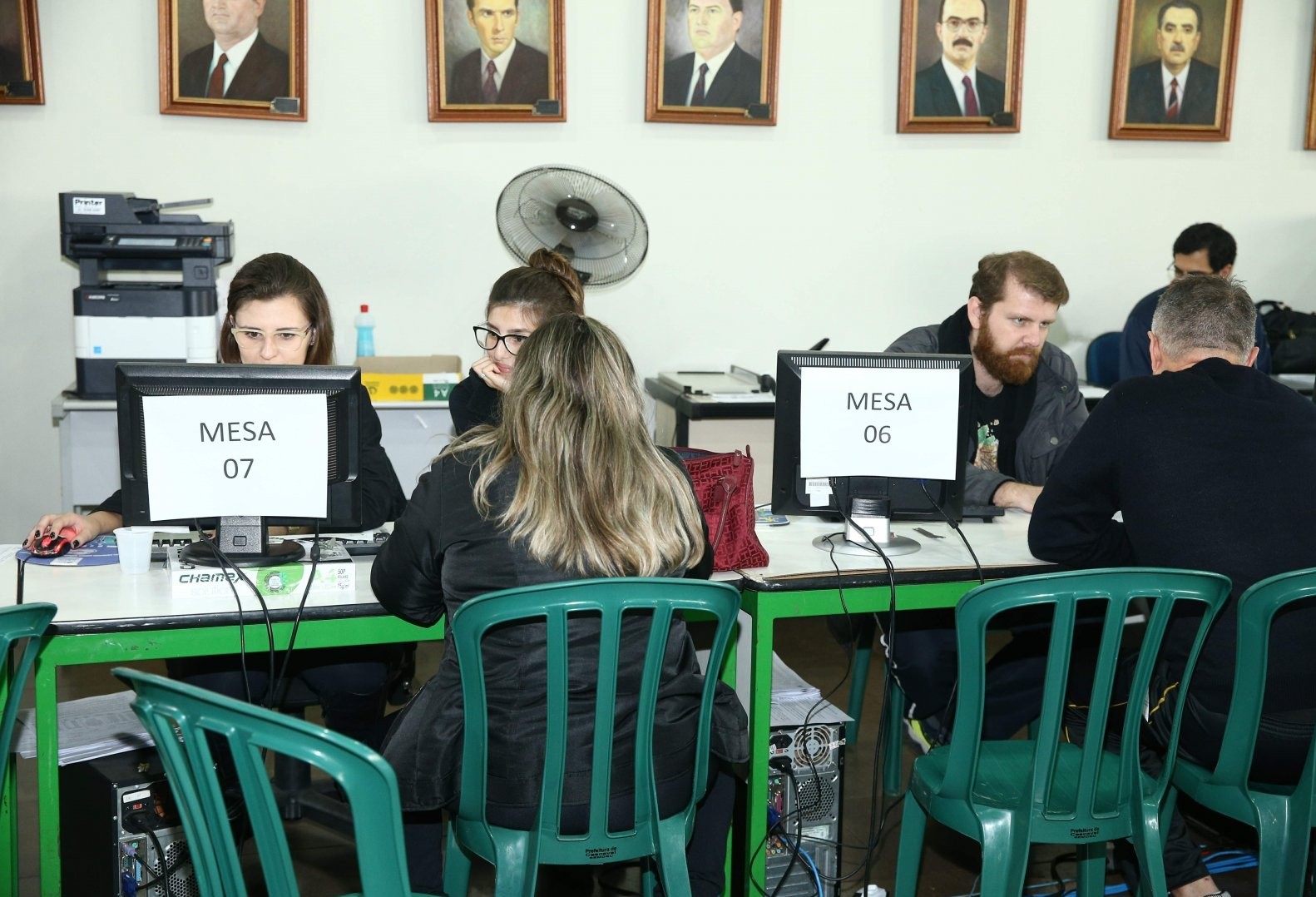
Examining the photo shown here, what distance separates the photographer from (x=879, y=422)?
8.16ft

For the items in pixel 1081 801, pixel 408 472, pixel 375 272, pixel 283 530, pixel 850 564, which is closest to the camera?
pixel 1081 801

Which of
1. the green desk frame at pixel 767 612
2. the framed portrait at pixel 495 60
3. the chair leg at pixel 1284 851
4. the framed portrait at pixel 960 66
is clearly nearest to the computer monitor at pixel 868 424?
the green desk frame at pixel 767 612

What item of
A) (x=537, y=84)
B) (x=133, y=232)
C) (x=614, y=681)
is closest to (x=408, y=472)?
(x=133, y=232)

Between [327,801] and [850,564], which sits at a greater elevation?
[850,564]

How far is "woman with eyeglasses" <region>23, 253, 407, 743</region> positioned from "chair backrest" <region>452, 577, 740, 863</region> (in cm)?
76

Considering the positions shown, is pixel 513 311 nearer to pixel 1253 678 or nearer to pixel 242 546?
pixel 242 546

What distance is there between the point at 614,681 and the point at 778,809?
85 cm

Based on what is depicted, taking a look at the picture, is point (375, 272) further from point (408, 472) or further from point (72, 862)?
point (72, 862)

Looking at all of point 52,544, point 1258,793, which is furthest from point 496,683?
point 1258,793

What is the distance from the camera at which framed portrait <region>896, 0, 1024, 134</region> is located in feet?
15.3

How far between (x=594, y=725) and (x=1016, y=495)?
4.66 ft

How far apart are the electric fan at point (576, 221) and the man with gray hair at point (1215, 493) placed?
199cm

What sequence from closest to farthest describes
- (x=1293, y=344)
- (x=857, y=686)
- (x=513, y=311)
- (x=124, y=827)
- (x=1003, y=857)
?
(x=1003, y=857), (x=124, y=827), (x=513, y=311), (x=857, y=686), (x=1293, y=344)

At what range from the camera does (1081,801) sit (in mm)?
1923
